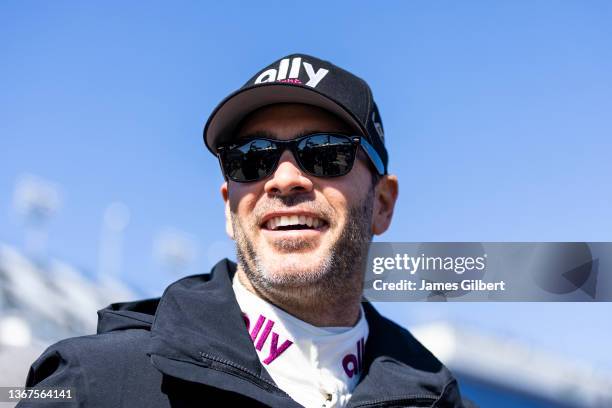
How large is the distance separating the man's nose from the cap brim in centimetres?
20

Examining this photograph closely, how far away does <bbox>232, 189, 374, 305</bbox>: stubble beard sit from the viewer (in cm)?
256

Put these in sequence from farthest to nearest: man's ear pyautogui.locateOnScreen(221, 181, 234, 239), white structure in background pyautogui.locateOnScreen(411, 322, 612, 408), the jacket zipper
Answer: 1. white structure in background pyautogui.locateOnScreen(411, 322, 612, 408)
2. man's ear pyautogui.locateOnScreen(221, 181, 234, 239)
3. the jacket zipper

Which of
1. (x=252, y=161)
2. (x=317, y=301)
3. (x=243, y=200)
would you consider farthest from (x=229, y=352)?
(x=252, y=161)

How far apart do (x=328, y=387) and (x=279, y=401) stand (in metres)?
0.30

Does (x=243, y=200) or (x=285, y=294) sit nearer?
(x=285, y=294)

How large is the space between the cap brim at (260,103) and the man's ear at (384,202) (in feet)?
1.20

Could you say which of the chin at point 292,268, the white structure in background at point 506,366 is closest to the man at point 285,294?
the chin at point 292,268

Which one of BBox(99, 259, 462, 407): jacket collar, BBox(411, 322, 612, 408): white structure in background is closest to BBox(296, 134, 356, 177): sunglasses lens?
BBox(99, 259, 462, 407): jacket collar

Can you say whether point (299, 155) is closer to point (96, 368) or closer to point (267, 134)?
point (267, 134)

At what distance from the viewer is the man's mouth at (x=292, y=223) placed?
260 centimetres

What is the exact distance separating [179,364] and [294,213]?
65 centimetres

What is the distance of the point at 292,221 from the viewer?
2602 mm

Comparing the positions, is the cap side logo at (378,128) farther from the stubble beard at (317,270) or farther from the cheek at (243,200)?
the cheek at (243,200)

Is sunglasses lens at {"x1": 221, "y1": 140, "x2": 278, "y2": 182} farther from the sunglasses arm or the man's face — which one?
the sunglasses arm
